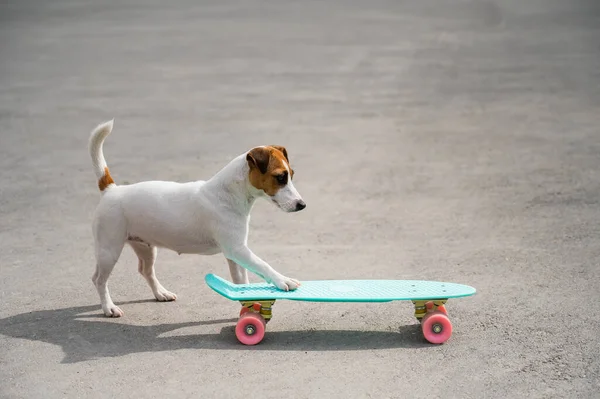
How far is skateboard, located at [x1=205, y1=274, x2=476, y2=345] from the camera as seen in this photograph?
4340mm

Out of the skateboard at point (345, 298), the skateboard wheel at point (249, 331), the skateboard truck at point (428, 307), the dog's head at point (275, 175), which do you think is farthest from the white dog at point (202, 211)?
the skateboard truck at point (428, 307)

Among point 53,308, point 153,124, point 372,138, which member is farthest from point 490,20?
point 53,308

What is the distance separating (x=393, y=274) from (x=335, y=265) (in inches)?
16.8

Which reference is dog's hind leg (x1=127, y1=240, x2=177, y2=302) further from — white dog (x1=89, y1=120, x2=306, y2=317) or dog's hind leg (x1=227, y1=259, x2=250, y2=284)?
dog's hind leg (x1=227, y1=259, x2=250, y2=284)

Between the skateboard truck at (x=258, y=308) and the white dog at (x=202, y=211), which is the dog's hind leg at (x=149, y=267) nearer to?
the white dog at (x=202, y=211)

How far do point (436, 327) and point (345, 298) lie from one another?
0.49 metres

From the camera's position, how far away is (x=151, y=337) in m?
Answer: 4.55

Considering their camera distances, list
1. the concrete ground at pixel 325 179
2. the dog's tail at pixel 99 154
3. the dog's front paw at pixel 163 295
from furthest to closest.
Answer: the dog's front paw at pixel 163 295
the dog's tail at pixel 99 154
the concrete ground at pixel 325 179

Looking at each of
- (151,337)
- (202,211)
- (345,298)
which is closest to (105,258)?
(151,337)

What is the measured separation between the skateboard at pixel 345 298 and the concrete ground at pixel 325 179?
0.30 feet

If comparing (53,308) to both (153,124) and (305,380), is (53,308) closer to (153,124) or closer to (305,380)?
(305,380)

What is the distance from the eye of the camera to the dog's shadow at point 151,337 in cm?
439

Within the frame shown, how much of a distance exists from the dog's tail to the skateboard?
0.84m

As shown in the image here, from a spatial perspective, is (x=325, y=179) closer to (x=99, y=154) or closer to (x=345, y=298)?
(x=99, y=154)
